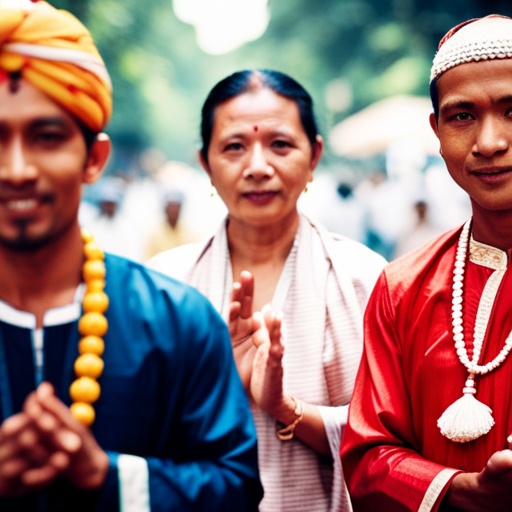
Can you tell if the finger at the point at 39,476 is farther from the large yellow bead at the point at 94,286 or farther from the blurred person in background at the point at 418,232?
the blurred person in background at the point at 418,232

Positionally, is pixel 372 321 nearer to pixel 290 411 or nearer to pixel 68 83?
pixel 290 411

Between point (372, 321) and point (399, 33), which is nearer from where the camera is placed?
point (372, 321)

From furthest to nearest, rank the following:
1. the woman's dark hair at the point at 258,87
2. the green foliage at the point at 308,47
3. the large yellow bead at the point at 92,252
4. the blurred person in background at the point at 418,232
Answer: the green foliage at the point at 308,47 < the blurred person in background at the point at 418,232 < the woman's dark hair at the point at 258,87 < the large yellow bead at the point at 92,252

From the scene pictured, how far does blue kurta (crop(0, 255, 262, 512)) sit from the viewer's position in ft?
5.74

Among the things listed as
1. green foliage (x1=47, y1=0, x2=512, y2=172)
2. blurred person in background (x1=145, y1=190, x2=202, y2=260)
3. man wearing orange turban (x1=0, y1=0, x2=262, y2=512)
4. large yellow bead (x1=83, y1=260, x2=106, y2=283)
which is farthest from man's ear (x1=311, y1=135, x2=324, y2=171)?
green foliage (x1=47, y1=0, x2=512, y2=172)

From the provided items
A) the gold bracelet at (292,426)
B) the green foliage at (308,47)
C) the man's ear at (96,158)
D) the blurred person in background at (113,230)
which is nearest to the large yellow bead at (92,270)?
the man's ear at (96,158)

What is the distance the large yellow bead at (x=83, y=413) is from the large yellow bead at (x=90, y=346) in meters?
0.13

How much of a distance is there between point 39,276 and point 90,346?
22 centimetres

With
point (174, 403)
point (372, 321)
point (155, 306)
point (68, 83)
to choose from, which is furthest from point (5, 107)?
point (372, 321)

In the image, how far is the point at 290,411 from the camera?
2504 mm

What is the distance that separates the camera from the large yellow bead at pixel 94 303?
1.83m

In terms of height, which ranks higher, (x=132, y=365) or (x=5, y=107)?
(x=5, y=107)

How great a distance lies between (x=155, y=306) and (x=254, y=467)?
0.49m

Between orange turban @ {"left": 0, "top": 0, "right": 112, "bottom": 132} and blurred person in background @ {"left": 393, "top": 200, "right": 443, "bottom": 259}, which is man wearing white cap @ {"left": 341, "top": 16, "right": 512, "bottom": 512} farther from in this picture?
blurred person in background @ {"left": 393, "top": 200, "right": 443, "bottom": 259}
